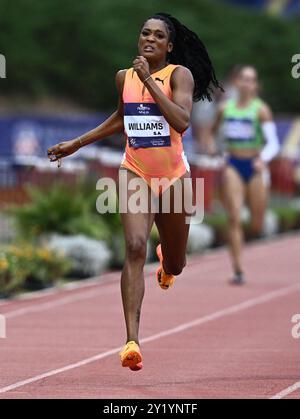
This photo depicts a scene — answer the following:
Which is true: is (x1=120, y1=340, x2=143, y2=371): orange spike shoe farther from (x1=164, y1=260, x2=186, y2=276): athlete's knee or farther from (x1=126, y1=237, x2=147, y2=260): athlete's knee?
(x1=164, y1=260, x2=186, y2=276): athlete's knee

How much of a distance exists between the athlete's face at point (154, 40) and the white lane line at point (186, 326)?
7.24ft

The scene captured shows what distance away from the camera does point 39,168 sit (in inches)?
760

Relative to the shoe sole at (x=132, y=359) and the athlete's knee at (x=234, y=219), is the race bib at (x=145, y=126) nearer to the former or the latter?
the shoe sole at (x=132, y=359)

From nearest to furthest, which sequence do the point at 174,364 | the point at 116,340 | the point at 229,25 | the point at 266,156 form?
the point at 174,364 < the point at 116,340 < the point at 266,156 < the point at 229,25

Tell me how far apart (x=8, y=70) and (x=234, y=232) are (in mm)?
29875

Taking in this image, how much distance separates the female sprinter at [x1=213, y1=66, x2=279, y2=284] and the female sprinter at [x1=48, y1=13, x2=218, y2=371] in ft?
22.1

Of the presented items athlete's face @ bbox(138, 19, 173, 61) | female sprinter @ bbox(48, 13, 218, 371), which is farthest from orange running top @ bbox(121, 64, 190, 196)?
athlete's face @ bbox(138, 19, 173, 61)

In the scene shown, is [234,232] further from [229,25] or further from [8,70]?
[229,25]

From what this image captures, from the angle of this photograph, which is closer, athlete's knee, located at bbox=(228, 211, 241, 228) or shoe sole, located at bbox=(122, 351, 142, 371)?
shoe sole, located at bbox=(122, 351, 142, 371)

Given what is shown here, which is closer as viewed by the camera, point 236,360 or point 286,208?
point 236,360

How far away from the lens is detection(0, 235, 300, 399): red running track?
9.20 metres

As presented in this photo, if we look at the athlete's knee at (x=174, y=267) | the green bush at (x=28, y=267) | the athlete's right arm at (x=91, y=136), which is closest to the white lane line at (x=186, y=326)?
the athlete's knee at (x=174, y=267)

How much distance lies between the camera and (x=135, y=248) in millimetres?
9281
